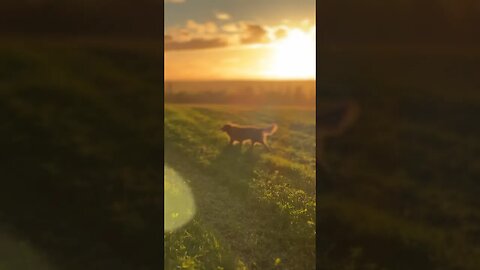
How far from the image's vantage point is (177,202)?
8.96ft

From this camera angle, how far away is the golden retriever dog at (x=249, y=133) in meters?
2.82

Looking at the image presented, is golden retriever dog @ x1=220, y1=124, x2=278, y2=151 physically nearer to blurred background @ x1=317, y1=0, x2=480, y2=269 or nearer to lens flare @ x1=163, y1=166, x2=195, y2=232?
lens flare @ x1=163, y1=166, x2=195, y2=232

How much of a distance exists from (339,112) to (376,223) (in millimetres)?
452

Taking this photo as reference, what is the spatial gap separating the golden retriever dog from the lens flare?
444 millimetres

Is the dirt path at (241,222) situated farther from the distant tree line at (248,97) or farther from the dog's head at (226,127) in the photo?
the distant tree line at (248,97)

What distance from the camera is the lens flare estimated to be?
2.70 m

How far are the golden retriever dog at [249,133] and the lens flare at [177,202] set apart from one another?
44 centimetres

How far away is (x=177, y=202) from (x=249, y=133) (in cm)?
62
